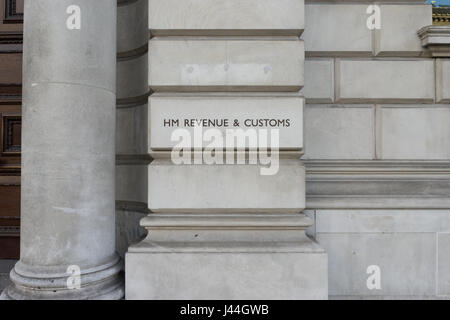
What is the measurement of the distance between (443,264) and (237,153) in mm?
3418

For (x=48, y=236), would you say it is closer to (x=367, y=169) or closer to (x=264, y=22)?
(x=264, y=22)

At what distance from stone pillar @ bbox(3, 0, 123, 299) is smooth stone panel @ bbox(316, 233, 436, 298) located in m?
2.97

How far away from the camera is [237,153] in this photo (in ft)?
11.9

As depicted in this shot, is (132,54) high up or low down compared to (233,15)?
down

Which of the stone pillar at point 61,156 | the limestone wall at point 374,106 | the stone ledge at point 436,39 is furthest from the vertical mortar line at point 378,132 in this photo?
the stone pillar at point 61,156

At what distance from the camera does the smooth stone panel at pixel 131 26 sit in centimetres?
407

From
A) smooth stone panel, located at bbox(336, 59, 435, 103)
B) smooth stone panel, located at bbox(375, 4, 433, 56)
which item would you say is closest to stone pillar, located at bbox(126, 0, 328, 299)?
smooth stone panel, located at bbox(336, 59, 435, 103)

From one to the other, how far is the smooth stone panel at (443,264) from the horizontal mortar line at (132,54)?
16.6ft

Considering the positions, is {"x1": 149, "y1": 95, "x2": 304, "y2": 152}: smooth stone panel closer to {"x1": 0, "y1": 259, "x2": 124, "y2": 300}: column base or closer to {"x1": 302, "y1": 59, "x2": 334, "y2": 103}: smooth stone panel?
{"x1": 302, "y1": 59, "x2": 334, "y2": 103}: smooth stone panel

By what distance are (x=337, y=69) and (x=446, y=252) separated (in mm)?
3121

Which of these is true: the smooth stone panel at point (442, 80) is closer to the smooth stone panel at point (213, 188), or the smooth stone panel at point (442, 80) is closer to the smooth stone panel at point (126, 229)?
the smooth stone panel at point (213, 188)

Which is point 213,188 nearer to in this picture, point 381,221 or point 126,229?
point 126,229

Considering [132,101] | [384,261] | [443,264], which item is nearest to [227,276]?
[384,261]

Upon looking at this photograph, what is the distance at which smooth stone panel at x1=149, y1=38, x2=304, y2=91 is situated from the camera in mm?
3631
